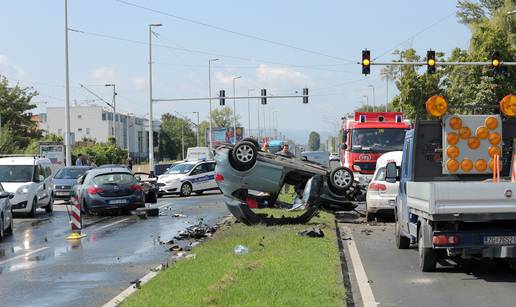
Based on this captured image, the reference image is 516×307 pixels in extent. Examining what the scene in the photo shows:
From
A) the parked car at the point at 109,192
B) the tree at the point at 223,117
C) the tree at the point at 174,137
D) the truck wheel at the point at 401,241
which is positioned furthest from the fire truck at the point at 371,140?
the tree at the point at 223,117

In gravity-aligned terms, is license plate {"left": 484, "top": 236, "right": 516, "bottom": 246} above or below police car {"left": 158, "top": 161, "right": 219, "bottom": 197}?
above

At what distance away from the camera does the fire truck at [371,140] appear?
26469mm

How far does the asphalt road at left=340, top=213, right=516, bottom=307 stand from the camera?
8.90 metres

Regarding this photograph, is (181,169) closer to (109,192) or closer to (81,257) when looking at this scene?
(109,192)

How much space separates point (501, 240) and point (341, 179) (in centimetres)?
988

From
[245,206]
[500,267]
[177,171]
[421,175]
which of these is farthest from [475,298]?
[177,171]

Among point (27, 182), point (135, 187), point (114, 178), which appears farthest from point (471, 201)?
point (27, 182)

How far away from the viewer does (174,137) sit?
15062 cm

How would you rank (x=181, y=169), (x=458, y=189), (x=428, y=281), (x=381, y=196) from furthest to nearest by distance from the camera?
(x=181, y=169) → (x=381, y=196) → (x=428, y=281) → (x=458, y=189)

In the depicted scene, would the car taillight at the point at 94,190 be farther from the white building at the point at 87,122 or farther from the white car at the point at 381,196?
the white building at the point at 87,122

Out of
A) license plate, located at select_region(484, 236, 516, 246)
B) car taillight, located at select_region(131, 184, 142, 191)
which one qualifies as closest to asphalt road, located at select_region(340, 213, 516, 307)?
license plate, located at select_region(484, 236, 516, 246)

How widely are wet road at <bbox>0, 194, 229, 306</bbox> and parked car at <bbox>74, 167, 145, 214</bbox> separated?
803mm

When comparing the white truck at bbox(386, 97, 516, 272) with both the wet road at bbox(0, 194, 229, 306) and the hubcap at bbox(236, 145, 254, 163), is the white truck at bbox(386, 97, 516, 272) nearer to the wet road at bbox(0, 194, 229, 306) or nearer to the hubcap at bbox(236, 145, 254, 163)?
the hubcap at bbox(236, 145, 254, 163)

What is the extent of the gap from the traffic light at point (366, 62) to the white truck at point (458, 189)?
15506mm
